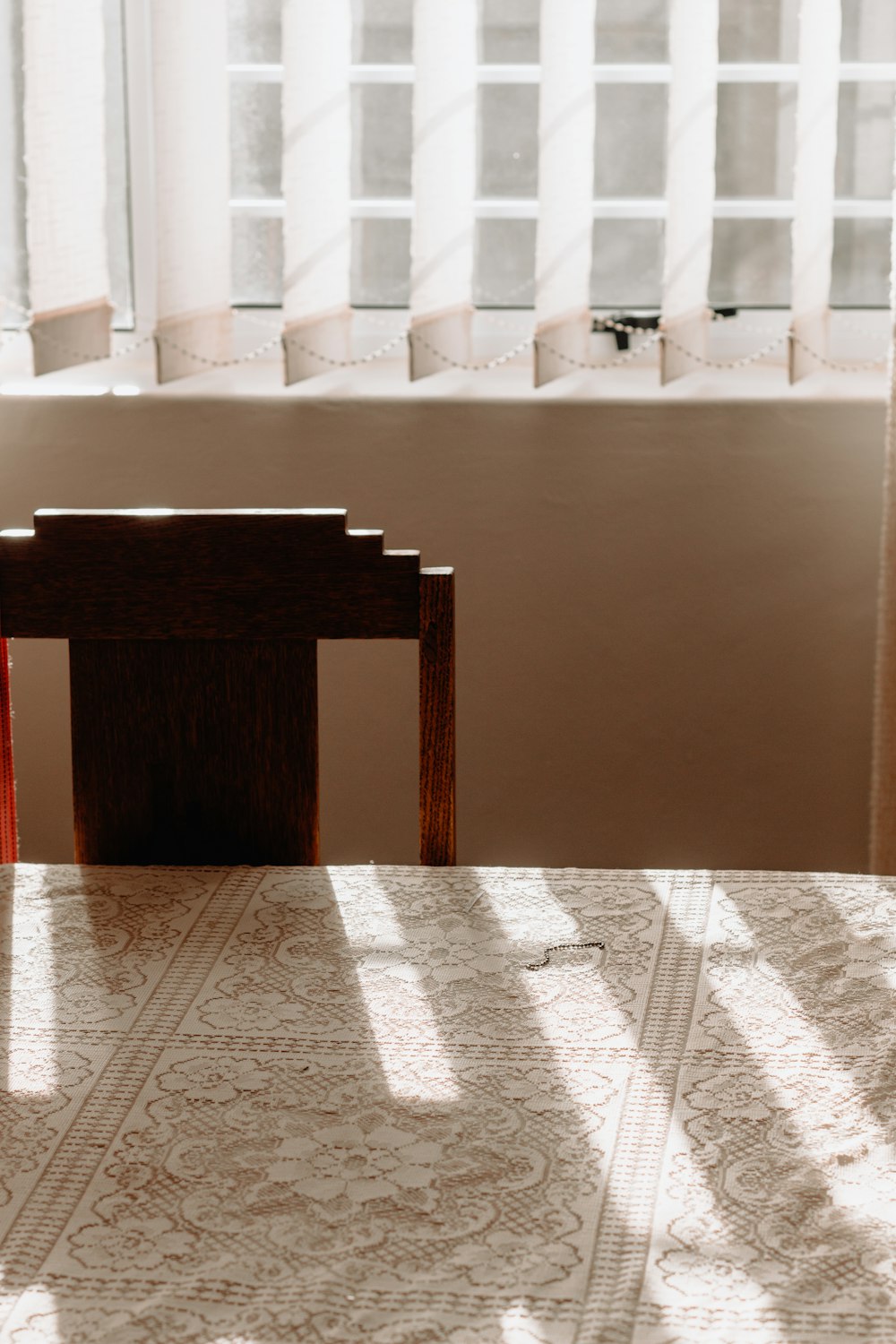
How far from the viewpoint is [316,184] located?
8.38 feet

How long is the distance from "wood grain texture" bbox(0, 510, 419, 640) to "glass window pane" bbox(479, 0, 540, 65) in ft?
4.62

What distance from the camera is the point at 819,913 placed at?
1.33 meters

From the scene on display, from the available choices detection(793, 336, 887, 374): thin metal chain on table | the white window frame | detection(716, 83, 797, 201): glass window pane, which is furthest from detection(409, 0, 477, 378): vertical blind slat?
detection(793, 336, 887, 374): thin metal chain on table

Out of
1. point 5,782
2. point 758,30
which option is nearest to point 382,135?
point 758,30

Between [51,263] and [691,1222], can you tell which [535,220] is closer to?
[51,263]

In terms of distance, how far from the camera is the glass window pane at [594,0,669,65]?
2623 millimetres

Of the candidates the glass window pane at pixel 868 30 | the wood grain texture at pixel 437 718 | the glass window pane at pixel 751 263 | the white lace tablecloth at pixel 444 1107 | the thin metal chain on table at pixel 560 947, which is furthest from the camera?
the glass window pane at pixel 751 263

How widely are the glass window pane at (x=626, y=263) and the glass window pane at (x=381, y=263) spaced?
1.04ft

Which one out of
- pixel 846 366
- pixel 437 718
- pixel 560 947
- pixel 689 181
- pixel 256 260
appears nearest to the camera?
pixel 560 947

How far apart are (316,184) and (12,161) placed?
525 mm

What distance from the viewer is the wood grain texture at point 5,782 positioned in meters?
1.55

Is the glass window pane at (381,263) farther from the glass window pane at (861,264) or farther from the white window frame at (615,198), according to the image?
the glass window pane at (861,264)

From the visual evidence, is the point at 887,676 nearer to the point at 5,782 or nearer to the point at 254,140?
the point at 254,140

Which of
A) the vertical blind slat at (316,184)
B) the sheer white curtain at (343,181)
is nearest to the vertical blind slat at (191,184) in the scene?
the sheer white curtain at (343,181)
